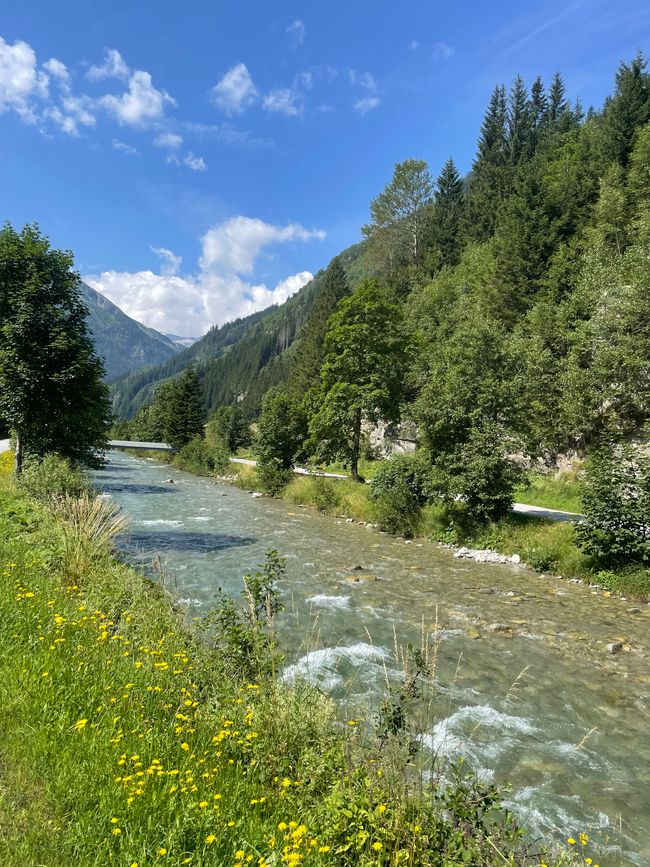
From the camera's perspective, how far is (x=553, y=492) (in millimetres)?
26281

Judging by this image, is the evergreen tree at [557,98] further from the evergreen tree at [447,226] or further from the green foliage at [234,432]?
the green foliage at [234,432]

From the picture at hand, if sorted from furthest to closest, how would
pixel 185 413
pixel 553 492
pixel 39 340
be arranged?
pixel 185 413 < pixel 553 492 < pixel 39 340

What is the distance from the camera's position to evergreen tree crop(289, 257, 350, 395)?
6209 cm

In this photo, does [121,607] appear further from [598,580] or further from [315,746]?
[598,580]

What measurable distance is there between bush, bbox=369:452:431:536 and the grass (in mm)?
7040

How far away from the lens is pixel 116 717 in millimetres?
4023

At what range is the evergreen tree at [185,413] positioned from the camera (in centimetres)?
7919

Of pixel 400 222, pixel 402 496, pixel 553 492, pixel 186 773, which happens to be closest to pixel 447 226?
pixel 400 222

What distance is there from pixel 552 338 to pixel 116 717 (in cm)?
3536

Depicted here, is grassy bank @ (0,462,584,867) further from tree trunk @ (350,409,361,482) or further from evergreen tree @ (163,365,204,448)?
evergreen tree @ (163,365,204,448)

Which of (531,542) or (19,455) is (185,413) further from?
(531,542)

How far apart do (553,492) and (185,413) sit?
2620 inches

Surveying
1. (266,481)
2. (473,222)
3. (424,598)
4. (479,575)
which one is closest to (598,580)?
(479,575)

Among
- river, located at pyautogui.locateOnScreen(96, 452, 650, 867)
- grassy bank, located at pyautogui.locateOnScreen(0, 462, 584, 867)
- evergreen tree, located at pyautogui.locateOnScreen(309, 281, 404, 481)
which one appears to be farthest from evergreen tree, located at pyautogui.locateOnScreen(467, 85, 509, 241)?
grassy bank, located at pyautogui.locateOnScreen(0, 462, 584, 867)
